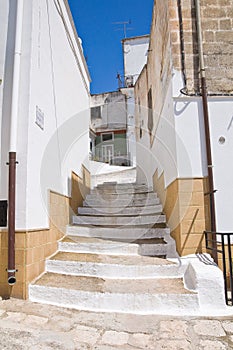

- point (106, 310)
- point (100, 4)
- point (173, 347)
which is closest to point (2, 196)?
point (106, 310)

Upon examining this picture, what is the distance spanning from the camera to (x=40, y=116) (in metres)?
4.59

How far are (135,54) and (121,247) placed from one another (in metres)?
19.3

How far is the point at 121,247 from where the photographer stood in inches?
194

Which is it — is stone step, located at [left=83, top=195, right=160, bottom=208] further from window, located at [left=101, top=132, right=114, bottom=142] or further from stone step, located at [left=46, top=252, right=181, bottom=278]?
window, located at [left=101, top=132, right=114, bottom=142]

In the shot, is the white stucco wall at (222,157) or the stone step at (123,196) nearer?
the white stucco wall at (222,157)

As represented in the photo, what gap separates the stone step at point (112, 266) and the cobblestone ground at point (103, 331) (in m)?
0.80

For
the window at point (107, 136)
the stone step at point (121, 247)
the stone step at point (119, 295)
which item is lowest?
the stone step at point (119, 295)

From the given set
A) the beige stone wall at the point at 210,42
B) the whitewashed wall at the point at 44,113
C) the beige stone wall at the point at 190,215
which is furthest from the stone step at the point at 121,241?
the beige stone wall at the point at 210,42

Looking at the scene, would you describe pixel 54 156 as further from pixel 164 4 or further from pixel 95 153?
pixel 95 153

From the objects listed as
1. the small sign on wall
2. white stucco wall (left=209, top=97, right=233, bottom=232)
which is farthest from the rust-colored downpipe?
white stucco wall (left=209, top=97, right=233, bottom=232)

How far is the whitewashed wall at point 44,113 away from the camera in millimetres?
4082

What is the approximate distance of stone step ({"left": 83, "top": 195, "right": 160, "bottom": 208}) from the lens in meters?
6.91

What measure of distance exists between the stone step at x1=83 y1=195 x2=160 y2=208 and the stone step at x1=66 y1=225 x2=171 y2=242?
143 cm

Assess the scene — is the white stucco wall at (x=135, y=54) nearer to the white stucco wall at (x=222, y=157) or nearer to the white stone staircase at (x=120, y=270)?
the white stone staircase at (x=120, y=270)
